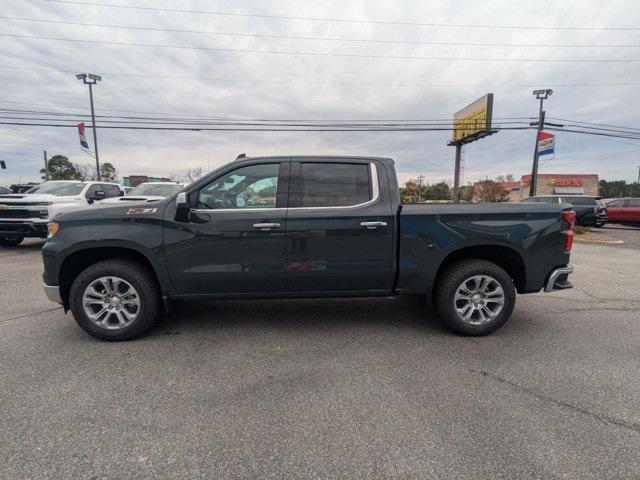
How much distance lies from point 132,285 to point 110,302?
0.31 meters

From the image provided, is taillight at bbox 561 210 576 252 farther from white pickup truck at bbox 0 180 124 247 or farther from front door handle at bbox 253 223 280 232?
white pickup truck at bbox 0 180 124 247

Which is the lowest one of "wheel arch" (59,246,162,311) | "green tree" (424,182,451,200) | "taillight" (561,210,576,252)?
"wheel arch" (59,246,162,311)

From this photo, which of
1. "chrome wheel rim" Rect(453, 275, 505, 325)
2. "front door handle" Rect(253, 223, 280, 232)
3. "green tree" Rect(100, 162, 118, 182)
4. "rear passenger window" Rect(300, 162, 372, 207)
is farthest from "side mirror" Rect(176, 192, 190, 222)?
"green tree" Rect(100, 162, 118, 182)

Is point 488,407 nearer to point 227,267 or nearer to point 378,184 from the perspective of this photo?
point 378,184

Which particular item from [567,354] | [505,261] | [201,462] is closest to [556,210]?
[505,261]

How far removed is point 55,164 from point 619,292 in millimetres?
72119

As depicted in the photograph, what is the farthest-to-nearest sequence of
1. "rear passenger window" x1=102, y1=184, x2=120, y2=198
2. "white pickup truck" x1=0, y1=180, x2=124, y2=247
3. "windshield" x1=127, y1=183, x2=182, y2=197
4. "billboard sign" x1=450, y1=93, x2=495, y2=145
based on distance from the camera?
1. "billboard sign" x1=450, y1=93, x2=495, y2=145
2. "rear passenger window" x1=102, y1=184, x2=120, y2=198
3. "windshield" x1=127, y1=183, x2=182, y2=197
4. "white pickup truck" x1=0, y1=180, x2=124, y2=247

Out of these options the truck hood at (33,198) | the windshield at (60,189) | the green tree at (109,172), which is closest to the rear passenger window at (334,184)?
the truck hood at (33,198)

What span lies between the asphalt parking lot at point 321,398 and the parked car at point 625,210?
19338mm

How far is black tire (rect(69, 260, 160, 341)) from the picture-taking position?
350 centimetres

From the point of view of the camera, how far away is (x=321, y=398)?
2.61 metres

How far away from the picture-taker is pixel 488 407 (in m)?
2.49

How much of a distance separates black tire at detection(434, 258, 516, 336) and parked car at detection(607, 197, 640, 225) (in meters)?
21.0

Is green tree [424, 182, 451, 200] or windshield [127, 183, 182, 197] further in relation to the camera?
green tree [424, 182, 451, 200]
